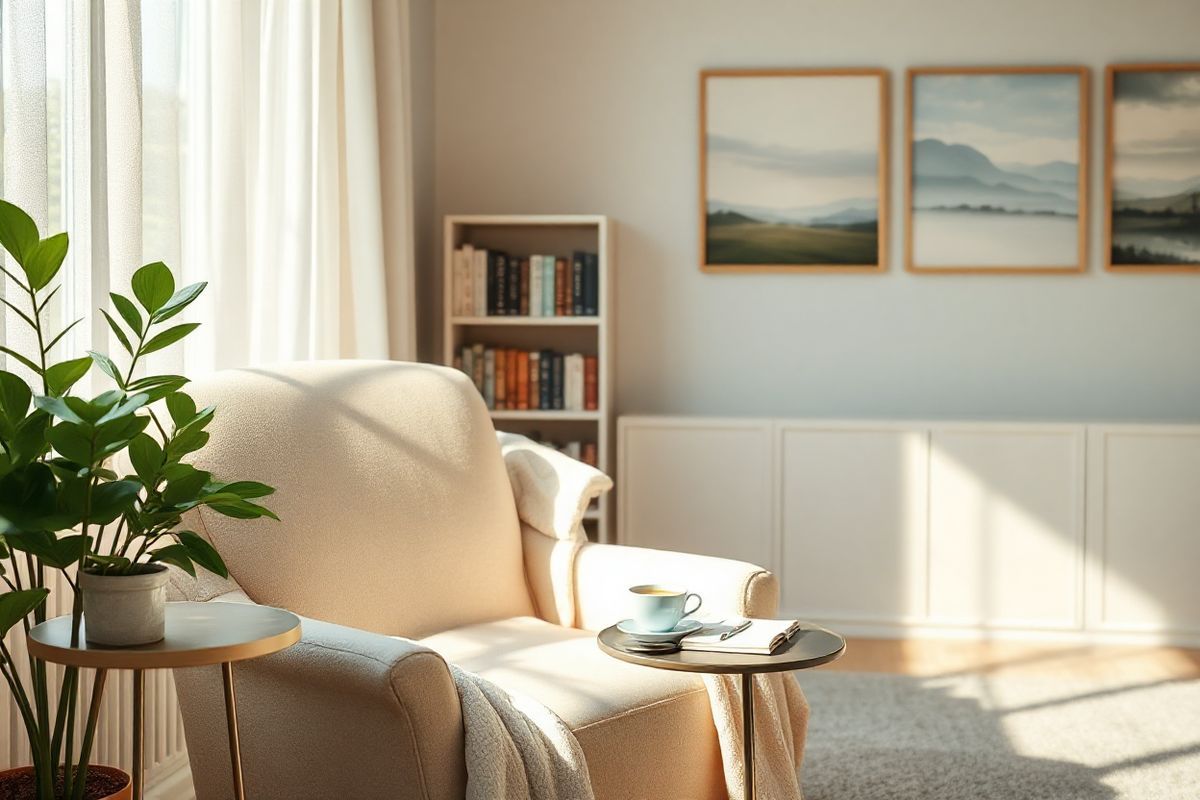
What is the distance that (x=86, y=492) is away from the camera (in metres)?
1.48

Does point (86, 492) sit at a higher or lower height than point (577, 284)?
lower

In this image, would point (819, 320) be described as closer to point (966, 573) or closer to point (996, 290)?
point (996, 290)

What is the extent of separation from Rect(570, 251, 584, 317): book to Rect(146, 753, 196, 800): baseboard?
206cm

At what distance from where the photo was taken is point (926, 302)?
4441 mm

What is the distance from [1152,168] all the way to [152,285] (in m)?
3.72

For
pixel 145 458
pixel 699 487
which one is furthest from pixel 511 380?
pixel 145 458

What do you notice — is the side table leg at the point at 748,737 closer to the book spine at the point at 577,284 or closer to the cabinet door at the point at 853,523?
the cabinet door at the point at 853,523

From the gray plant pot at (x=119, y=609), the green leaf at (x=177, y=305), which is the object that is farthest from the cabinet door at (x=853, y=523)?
the gray plant pot at (x=119, y=609)

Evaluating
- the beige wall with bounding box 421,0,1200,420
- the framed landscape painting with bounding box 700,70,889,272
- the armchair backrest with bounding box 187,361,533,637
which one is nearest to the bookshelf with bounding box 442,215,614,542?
the beige wall with bounding box 421,0,1200,420

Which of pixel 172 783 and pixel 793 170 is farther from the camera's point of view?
pixel 793 170

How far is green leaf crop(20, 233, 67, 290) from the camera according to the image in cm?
155

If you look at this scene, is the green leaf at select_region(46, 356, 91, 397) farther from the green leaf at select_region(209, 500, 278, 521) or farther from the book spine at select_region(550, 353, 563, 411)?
the book spine at select_region(550, 353, 563, 411)

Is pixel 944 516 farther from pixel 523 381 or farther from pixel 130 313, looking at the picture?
pixel 130 313

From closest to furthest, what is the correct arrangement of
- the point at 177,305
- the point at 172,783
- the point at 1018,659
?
the point at 177,305 → the point at 172,783 → the point at 1018,659
